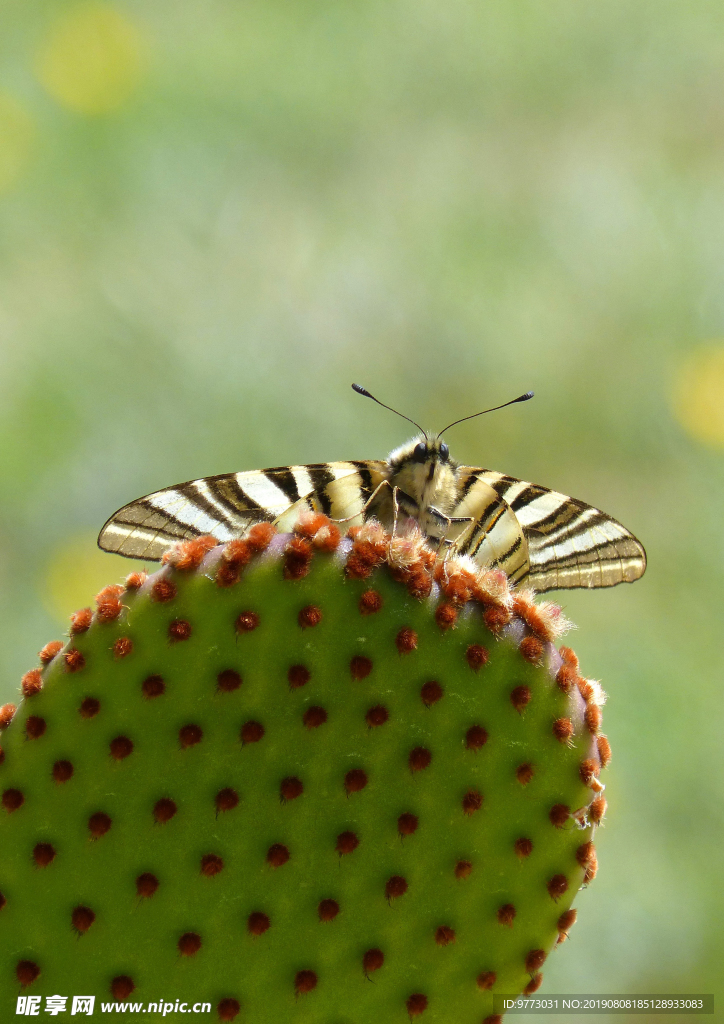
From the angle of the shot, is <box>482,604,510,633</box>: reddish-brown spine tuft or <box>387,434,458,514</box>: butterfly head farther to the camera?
<box>387,434,458,514</box>: butterfly head

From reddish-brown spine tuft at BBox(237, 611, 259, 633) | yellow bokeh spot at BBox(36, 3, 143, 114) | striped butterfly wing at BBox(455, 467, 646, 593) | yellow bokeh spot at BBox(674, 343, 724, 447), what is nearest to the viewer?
reddish-brown spine tuft at BBox(237, 611, 259, 633)

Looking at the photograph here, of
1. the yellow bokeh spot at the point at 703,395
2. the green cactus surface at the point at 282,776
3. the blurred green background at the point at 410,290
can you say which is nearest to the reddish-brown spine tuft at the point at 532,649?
the green cactus surface at the point at 282,776

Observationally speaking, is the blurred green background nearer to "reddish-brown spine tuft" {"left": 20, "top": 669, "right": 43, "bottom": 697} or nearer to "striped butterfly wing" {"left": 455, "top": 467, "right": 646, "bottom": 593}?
"striped butterfly wing" {"left": 455, "top": 467, "right": 646, "bottom": 593}

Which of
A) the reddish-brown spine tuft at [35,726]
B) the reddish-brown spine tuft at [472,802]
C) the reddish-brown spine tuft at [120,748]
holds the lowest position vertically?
the reddish-brown spine tuft at [472,802]

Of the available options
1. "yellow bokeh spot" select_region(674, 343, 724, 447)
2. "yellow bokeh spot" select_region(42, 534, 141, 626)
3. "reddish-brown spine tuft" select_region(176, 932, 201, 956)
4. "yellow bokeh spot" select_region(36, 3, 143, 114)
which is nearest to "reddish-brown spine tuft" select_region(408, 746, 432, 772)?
"reddish-brown spine tuft" select_region(176, 932, 201, 956)

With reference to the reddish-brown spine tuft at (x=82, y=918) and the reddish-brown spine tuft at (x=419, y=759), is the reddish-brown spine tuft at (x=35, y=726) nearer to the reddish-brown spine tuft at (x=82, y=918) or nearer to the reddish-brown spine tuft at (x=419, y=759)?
the reddish-brown spine tuft at (x=82, y=918)

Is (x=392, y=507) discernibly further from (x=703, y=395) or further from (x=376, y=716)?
(x=703, y=395)

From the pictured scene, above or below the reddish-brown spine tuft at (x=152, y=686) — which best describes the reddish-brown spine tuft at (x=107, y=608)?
above
